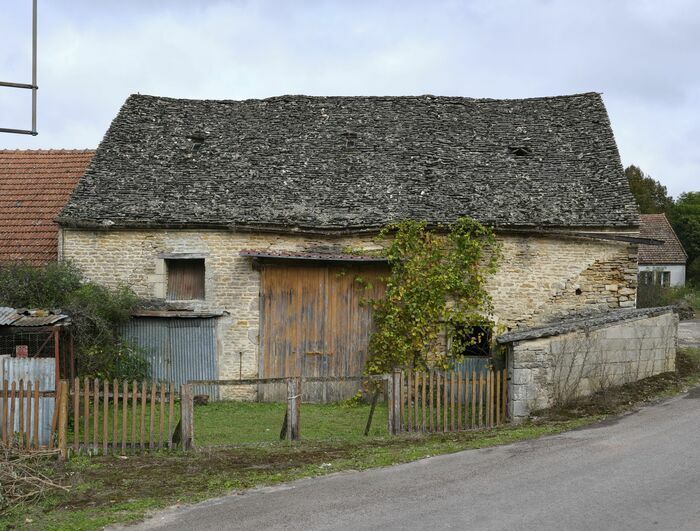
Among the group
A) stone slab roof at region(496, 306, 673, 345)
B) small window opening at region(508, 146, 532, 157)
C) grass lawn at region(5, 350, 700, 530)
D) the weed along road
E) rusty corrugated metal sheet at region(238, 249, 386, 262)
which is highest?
small window opening at region(508, 146, 532, 157)

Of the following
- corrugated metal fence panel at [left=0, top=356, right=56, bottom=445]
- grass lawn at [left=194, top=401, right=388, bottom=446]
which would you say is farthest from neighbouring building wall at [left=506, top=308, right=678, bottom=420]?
corrugated metal fence panel at [left=0, top=356, right=56, bottom=445]

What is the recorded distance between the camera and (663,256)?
4116 cm

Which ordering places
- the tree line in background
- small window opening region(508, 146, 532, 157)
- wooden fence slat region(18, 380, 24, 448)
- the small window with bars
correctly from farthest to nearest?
the tree line in background, small window opening region(508, 146, 532, 157), the small window with bars, wooden fence slat region(18, 380, 24, 448)

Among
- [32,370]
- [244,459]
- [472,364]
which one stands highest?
[32,370]

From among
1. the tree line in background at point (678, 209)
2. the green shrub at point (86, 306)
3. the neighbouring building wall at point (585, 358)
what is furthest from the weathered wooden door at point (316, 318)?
the tree line in background at point (678, 209)

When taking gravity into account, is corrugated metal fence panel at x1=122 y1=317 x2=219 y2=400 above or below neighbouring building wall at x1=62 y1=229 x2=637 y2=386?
below

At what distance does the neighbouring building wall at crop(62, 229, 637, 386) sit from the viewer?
14.6 m

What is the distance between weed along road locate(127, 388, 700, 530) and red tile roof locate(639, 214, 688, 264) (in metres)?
33.6

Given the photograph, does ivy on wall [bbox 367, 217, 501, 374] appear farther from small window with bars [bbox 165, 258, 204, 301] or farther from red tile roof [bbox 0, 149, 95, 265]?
red tile roof [bbox 0, 149, 95, 265]

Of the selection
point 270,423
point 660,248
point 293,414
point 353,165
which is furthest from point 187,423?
point 660,248

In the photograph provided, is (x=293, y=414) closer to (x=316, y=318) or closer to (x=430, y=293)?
(x=316, y=318)

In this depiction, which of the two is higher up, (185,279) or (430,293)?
(185,279)

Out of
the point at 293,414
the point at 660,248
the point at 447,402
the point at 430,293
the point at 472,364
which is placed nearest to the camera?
the point at 293,414

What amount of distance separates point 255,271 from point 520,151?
273 inches
